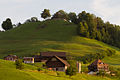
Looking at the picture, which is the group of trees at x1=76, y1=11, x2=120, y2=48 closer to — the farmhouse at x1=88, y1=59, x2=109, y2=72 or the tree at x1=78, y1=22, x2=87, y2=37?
the tree at x1=78, y1=22, x2=87, y2=37

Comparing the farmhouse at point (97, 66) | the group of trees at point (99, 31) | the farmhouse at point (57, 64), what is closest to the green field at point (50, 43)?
the group of trees at point (99, 31)

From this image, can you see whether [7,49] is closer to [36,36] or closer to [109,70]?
[36,36]

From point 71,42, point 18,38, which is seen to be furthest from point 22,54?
point 18,38

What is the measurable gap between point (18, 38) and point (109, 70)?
97.5 m

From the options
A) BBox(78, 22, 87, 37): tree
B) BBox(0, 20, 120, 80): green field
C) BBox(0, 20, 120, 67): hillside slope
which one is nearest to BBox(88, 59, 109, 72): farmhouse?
BBox(0, 20, 120, 80): green field

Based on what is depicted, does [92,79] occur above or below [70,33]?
below

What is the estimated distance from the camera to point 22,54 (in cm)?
12731

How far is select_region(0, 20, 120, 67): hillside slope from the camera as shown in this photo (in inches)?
5340

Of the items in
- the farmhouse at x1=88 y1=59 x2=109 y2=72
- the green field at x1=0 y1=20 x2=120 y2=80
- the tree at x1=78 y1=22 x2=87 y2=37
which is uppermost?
the tree at x1=78 y1=22 x2=87 y2=37

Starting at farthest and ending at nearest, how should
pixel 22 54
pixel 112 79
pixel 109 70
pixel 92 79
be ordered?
pixel 22 54 → pixel 109 70 → pixel 112 79 → pixel 92 79

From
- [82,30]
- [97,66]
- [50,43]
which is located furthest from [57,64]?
[82,30]

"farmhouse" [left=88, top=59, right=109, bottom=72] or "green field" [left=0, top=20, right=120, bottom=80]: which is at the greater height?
"green field" [left=0, top=20, right=120, bottom=80]

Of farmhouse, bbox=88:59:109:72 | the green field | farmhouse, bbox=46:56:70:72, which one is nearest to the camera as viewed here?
farmhouse, bbox=46:56:70:72

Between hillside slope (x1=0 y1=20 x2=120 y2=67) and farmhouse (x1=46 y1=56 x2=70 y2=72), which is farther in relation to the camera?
hillside slope (x1=0 y1=20 x2=120 y2=67)
